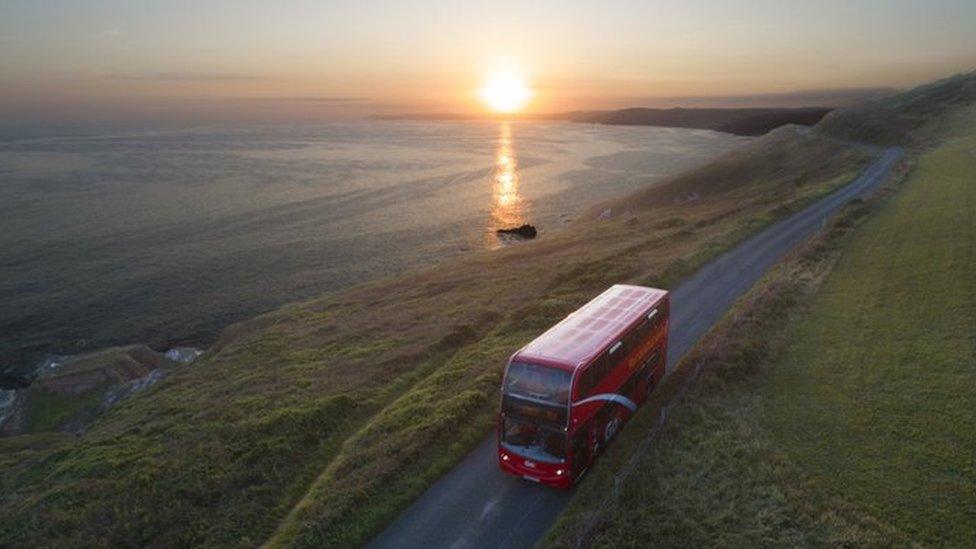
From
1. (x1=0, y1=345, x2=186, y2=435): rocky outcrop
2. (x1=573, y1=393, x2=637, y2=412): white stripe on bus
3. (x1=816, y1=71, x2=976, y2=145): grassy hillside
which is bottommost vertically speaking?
(x1=0, y1=345, x2=186, y2=435): rocky outcrop

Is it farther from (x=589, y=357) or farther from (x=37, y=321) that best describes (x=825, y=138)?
(x=37, y=321)

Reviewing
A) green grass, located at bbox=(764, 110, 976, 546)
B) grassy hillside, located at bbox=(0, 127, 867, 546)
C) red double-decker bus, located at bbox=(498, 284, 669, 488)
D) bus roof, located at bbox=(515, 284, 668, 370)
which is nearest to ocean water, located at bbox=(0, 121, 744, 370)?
grassy hillside, located at bbox=(0, 127, 867, 546)

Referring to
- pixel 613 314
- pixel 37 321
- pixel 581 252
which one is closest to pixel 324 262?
pixel 37 321

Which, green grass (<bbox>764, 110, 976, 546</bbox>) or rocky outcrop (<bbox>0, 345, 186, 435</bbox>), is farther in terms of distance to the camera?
rocky outcrop (<bbox>0, 345, 186, 435</bbox>)

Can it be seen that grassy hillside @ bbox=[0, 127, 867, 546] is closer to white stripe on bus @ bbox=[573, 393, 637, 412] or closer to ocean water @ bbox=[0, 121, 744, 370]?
white stripe on bus @ bbox=[573, 393, 637, 412]

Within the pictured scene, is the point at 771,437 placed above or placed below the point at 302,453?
above

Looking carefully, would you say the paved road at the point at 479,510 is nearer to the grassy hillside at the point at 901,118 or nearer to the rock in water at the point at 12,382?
the rock in water at the point at 12,382

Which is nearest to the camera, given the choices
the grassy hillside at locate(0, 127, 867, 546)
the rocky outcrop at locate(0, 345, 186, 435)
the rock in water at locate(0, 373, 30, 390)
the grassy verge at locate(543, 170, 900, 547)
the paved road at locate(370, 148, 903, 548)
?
the grassy verge at locate(543, 170, 900, 547)

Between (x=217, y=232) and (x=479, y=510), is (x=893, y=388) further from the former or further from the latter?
(x=217, y=232)
